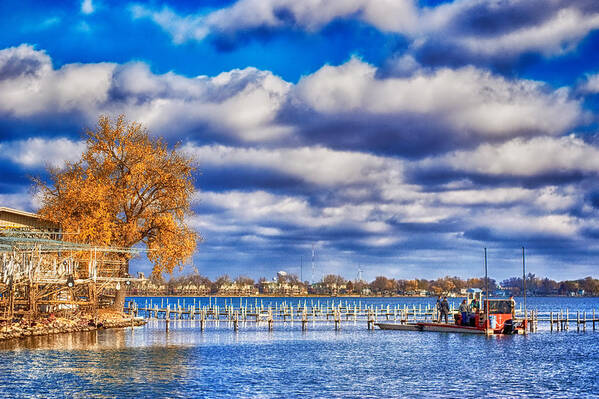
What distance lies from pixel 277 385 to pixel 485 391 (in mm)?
9635

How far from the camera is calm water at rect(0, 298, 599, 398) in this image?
33.4 meters

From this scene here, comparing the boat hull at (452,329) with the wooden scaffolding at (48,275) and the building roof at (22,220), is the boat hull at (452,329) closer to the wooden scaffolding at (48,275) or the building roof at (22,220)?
the wooden scaffolding at (48,275)

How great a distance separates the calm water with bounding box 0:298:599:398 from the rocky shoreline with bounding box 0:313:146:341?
68.3 inches

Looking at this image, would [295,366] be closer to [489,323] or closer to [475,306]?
[489,323]

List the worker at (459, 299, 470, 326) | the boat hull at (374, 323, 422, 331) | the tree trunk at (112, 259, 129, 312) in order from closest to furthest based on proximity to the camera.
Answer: the tree trunk at (112, 259, 129, 312) → the worker at (459, 299, 470, 326) → the boat hull at (374, 323, 422, 331)

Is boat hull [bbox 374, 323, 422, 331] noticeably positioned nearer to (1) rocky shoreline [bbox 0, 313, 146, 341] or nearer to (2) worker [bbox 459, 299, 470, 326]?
(2) worker [bbox 459, 299, 470, 326]

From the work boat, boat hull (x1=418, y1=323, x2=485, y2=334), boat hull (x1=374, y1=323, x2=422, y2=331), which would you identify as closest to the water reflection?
boat hull (x1=418, y1=323, x2=485, y2=334)

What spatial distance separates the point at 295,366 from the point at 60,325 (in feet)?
87.3

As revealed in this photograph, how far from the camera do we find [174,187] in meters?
67.8

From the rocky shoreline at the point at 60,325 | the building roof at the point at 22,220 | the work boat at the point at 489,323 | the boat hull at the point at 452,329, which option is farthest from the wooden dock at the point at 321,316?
the building roof at the point at 22,220

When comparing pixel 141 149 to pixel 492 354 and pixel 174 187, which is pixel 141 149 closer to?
pixel 174 187

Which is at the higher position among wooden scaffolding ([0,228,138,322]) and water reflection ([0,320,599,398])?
wooden scaffolding ([0,228,138,322])

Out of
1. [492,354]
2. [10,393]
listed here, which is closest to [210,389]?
[10,393]

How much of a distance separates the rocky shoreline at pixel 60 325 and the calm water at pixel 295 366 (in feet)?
5.69
